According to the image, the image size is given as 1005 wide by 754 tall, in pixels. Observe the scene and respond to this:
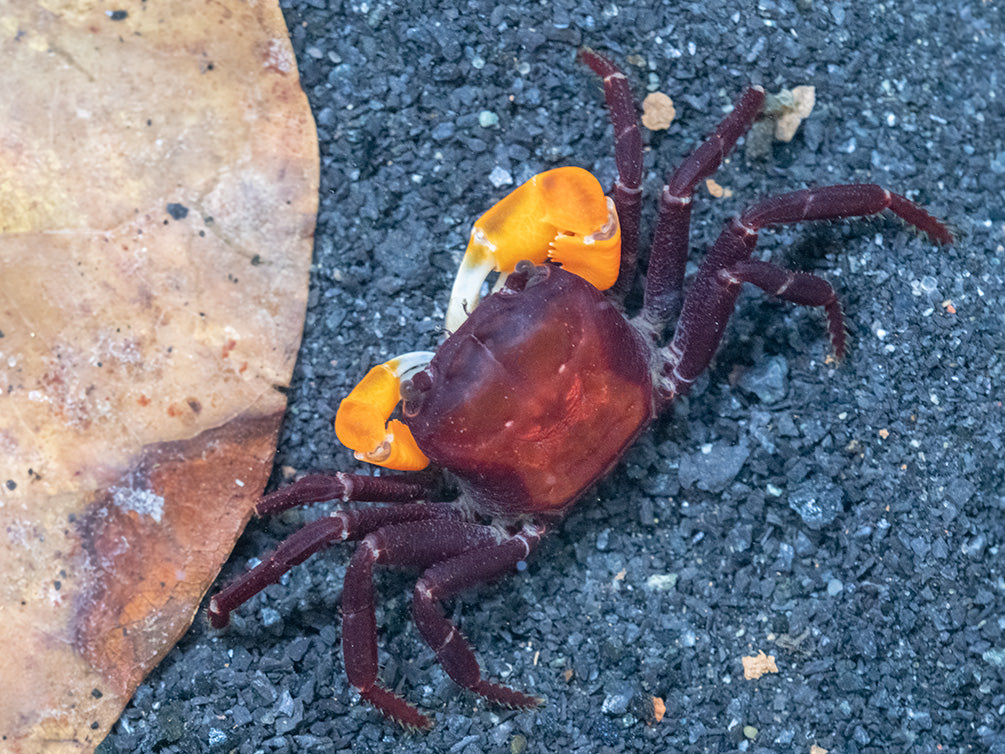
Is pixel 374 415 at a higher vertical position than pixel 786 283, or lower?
lower

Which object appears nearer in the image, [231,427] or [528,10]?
[231,427]

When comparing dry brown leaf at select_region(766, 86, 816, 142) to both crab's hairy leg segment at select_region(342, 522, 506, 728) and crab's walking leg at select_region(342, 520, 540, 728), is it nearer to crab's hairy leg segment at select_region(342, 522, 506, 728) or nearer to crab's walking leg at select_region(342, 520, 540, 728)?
crab's walking leg at select_region(342, 520, 540, 728)

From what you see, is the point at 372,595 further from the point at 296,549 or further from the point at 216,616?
the point at 216,616

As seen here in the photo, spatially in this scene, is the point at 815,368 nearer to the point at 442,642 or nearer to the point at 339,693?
the point at 442,642

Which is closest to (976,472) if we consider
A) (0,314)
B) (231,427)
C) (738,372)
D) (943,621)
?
(943,621)

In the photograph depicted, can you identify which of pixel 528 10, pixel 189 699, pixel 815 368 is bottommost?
pixel 189 699

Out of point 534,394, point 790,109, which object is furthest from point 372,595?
point 790,109

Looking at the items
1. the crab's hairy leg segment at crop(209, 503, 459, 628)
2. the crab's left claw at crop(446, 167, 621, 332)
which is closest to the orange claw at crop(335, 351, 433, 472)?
the crab's hairy leg segment at crop(209, 503, 459, 628)
